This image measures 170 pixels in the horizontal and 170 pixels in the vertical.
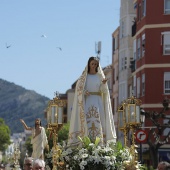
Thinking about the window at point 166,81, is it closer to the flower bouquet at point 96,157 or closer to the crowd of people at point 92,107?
the crowd of people at point 92,107

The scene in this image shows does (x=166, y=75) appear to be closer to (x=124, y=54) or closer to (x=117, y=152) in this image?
(x=124, y=54)

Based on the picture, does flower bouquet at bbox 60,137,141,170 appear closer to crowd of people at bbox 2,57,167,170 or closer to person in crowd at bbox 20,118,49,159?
crowd of people at bbox 2,57,167,170

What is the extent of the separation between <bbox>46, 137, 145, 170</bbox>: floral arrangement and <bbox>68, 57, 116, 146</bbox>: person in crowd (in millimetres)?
1783

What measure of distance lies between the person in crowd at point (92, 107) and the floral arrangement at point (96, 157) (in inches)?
70.2

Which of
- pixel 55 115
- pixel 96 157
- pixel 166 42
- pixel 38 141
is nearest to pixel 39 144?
pixel 38 141

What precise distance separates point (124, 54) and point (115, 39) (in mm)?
7323

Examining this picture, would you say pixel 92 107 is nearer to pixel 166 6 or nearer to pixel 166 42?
pixel 166 42

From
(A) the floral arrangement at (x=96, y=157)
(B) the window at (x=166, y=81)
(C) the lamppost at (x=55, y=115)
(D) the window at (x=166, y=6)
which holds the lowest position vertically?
(A) the floral arrangement at (x=96, y=157)

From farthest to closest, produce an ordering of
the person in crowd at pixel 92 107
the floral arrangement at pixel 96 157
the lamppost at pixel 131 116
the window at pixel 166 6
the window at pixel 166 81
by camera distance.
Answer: the window at pixel 166 6
the window at pixel 166 81
the person in crowd at pixel 92 107
the lamppost at pixel 131 116
the floral arrangement at pixel 96 157

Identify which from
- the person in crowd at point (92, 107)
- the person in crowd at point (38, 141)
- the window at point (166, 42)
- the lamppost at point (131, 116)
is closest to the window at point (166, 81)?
the window at point (166, 42)

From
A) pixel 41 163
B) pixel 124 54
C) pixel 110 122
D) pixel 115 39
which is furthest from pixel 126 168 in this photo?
pixel 115 39

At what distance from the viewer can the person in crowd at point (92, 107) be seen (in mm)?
18219

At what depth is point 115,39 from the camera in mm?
81312

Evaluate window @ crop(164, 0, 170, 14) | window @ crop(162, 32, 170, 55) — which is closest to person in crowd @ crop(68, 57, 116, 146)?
window @ crop(162, 32, 170, 55)
